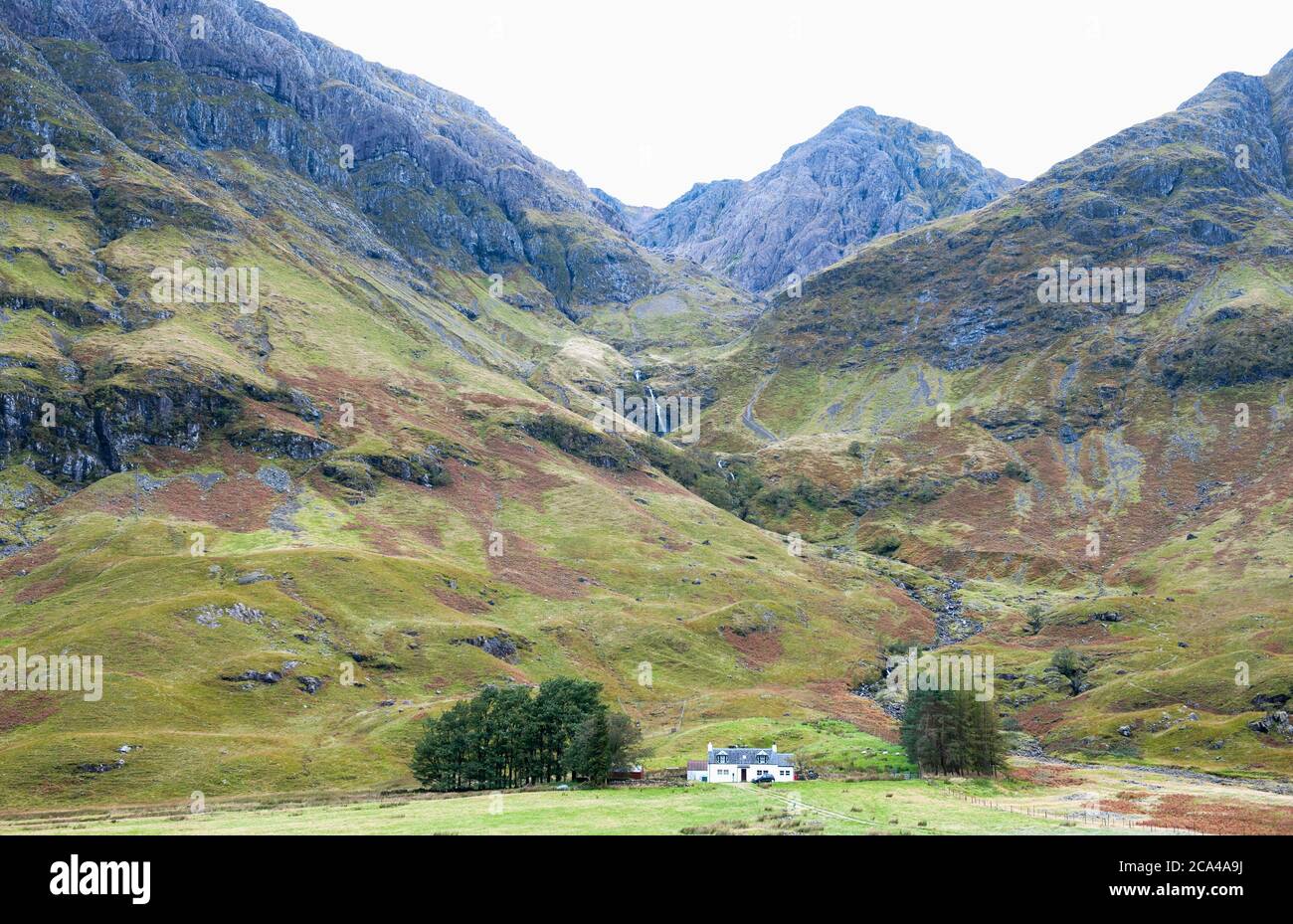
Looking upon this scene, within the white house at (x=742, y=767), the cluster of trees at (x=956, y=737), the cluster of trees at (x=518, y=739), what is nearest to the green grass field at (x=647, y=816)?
the white house at (x=742, y=767)

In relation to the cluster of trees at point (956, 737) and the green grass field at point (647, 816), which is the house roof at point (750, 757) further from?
the cluster of trees at point (956, 737)

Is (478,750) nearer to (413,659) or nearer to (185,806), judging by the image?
(185,806)

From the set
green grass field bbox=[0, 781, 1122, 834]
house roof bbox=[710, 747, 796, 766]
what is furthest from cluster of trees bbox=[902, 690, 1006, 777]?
house roof bbox=[710, 747, 796, 766]

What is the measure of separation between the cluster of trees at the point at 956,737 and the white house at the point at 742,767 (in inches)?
676

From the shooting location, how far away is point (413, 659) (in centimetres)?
16862

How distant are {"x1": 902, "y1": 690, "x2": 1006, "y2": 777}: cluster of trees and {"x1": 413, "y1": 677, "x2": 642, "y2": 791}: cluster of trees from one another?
36.5m

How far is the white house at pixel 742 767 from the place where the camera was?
354 ft

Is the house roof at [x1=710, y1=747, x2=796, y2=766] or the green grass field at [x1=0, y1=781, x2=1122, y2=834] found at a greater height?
the green grass field at [x1=0, y1=781, x2=1122, y2=834]

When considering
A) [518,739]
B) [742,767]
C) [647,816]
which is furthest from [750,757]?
[647,816]

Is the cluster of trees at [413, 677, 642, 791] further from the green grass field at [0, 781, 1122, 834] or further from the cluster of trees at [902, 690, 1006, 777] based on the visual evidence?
the cluster of trees at [902, 690, 1006, 777]

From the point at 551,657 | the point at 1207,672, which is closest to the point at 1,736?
the point at 551,657

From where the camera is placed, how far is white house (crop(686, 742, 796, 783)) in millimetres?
107938
